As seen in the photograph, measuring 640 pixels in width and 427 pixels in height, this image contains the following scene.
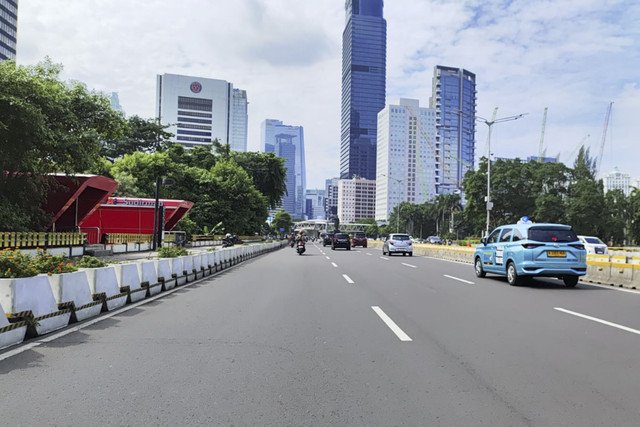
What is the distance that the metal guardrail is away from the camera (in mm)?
18797

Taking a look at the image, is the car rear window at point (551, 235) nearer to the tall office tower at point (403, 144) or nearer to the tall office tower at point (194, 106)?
the tall office tower at point (194, 106)

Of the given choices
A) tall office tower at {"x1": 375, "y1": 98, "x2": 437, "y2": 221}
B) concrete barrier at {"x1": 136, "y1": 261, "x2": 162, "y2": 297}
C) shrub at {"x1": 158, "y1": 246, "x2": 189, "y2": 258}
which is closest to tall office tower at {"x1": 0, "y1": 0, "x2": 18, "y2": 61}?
shrub at {"x1": 158, "y1": 246, "x2": 189, "y2": 258}

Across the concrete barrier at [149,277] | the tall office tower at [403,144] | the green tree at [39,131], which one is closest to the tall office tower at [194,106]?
the tall office tower at [403,144]

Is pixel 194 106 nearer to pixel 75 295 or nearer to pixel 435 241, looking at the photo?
pixel 435 241

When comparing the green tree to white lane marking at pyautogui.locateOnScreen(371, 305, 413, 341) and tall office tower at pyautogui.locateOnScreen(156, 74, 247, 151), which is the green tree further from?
tall office tower at pyautogui.locateOnScreen(156, 74, 247, 151)

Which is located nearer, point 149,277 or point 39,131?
point 149,277

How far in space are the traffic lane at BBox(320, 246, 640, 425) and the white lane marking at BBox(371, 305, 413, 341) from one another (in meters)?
0.15

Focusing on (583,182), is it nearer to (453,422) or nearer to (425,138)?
(453,422)

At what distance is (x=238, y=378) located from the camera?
470 centimetres

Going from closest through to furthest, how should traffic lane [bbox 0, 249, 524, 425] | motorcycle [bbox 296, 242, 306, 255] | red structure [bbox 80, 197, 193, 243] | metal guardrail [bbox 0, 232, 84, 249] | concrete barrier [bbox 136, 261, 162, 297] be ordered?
traffic lane [bbox 0, 249, 524, 425] → concrete barrier [bbox 136, 261, 162, 297] → metal guardrail [bbox 0, 232, 84, 249] → motorcycle [bbox 296, 242, 306, 255] → red structure [bbox 80, 197, 193, 243]

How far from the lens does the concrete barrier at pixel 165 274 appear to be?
11844 millimetres

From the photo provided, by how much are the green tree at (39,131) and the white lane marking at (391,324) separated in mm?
14921

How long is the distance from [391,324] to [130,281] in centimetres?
562

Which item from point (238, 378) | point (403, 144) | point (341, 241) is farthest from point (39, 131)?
point (403, 144)
